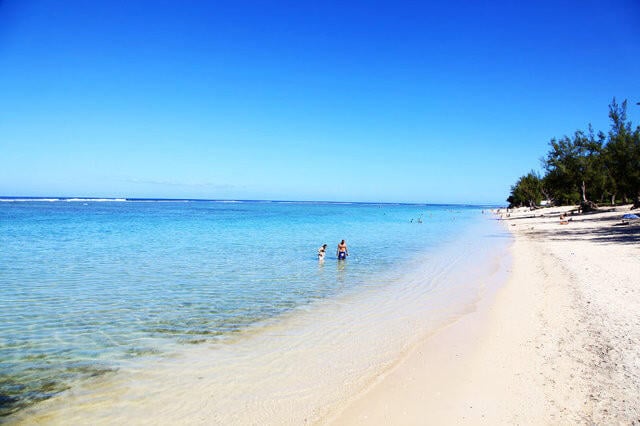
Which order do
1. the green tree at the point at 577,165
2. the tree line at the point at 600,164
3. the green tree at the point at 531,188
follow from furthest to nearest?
the green tree at the point at 531,188 → the green tree at the point at 577,165 → the tree line at the point at 600,164

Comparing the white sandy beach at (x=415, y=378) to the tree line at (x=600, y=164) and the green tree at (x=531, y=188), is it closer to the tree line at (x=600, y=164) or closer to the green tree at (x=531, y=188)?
the tree line at (x=600, y=164)

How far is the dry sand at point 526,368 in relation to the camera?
523cm

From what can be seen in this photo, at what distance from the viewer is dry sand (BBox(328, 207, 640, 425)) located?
5227mm

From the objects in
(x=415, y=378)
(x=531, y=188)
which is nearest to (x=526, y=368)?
(x=415, y=378)

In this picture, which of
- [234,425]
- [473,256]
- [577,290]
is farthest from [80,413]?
[473,256]

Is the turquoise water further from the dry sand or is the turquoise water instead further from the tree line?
the tree line

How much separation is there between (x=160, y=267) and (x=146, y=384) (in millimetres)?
11880

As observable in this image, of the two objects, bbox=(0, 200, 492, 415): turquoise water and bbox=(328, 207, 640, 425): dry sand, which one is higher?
bbox=(328, 207, 640, 425): dry sand

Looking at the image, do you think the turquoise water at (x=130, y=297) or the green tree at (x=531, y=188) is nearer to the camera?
the turquoise water at (x=130, y=297)

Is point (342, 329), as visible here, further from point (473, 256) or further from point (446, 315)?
point (473, 256)

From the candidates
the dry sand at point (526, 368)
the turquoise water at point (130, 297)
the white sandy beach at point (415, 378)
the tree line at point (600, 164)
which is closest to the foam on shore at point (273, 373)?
the white sandy beach at point (415, 378)

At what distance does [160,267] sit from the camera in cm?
1736

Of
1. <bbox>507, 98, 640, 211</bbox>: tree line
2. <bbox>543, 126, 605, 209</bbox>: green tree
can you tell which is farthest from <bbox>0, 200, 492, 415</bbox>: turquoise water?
<bbox>543, 126, 605, 209</bbox>: green tree

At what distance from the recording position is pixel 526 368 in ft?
21.7
